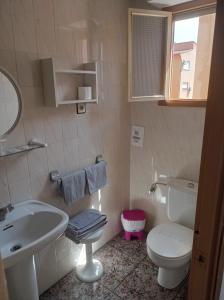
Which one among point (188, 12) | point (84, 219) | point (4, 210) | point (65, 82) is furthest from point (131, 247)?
point (188, 12)

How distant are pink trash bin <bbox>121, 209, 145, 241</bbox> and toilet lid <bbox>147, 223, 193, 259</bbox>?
43 centimetres

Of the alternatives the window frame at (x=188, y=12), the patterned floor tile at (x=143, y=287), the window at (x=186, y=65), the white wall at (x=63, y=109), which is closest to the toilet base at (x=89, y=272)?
the white wall at (x=63, y=109)

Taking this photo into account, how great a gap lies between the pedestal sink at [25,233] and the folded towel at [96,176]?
47 cm

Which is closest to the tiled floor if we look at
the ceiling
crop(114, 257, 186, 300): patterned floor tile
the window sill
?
crop(114, 257, 186, 300): patterned floor tile

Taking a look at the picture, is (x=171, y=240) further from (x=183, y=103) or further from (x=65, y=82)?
(x=65, y=82)

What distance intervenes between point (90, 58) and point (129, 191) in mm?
1523

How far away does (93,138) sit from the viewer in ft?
6.77

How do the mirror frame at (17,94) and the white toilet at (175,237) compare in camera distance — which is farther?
the white toilet at (175,237)

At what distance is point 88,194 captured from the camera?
A: 205 centimetres

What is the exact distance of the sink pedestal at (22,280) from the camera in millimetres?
1433

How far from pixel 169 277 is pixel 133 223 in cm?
66

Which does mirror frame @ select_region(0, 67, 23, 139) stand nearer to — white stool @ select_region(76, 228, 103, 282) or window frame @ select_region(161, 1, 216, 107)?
white stool @ select_region(76, 228, 103, 282)

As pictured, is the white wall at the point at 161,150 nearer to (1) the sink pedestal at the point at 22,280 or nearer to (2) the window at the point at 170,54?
(2) the window at the point at 170,54

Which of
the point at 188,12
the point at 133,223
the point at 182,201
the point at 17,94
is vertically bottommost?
the point at 133,223
